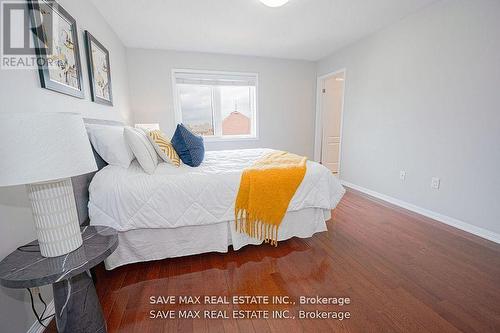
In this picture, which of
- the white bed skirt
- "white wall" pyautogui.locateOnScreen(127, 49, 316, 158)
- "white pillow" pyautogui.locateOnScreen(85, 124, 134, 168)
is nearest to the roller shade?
"white wall" pyautogui.locateOnScreen(127, 49, 316, 158)

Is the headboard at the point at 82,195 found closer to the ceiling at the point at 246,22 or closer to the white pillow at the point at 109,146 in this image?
the white pillow at the point at 109,146

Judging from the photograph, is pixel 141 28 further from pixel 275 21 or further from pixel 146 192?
pixel 146 192

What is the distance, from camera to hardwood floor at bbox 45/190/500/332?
46.9 inches

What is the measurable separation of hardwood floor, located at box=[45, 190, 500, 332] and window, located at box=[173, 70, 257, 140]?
2748mm

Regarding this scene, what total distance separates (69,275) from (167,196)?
0.75 metres

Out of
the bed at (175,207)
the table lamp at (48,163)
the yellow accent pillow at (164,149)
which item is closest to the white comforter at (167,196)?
the bed at (175,207)

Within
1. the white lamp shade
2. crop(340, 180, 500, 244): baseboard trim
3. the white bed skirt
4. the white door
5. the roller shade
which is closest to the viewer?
the white lamp shade

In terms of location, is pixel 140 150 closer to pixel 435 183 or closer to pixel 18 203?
pixel 18 203

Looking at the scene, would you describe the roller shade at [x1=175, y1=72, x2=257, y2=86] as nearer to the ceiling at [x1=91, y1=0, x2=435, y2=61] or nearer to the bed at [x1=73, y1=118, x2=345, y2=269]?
the ceiling at [x1=91, y1=0, x2=435, y2=61]

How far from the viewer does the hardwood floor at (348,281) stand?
3.91ft

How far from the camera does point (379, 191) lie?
317 cm

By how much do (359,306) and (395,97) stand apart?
2644 mm

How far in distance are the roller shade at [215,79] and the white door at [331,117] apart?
4.96 feet

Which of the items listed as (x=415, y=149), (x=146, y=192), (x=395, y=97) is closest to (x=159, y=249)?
(x=146, y=192)
